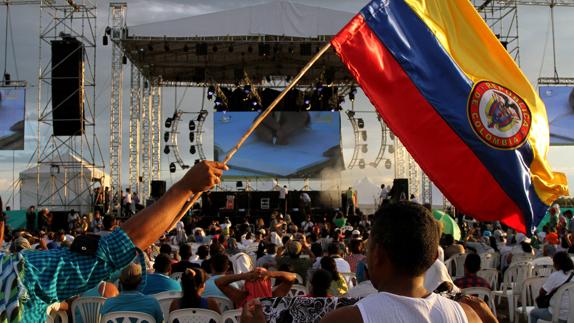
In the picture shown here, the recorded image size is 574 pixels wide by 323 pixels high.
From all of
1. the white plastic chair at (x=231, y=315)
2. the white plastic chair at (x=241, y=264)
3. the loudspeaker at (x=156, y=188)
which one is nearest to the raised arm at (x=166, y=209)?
the white plastic chair at (x=231, y=315)

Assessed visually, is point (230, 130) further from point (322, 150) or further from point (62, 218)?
point (62, 218)

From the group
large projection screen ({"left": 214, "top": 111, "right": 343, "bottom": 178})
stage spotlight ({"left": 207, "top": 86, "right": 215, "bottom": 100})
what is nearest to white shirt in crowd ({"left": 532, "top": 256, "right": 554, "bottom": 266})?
large projection screen ({"left": 214, "top": 111, "right": 343, "bottom": 178})

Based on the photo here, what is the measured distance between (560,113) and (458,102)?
22177mm

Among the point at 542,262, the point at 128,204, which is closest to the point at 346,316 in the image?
Answer: the point at 542,262

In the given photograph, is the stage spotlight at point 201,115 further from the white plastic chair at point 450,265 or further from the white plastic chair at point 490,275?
the white plastic chair at point 490,275

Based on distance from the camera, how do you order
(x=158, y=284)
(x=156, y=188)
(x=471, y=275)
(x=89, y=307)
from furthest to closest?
(x=156, y=188) < (x=471, y=275) < (x=158, y=284) < (x=89, y=307)

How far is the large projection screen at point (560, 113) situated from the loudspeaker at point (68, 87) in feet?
57.8

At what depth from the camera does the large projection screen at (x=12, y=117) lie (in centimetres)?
2525

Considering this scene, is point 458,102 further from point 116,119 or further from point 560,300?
point 116,119

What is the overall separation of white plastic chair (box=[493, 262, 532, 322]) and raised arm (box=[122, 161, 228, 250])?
822 cm

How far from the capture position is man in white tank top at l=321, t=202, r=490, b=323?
198 centimetres

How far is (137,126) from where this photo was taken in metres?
26.8

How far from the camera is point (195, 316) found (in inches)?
225

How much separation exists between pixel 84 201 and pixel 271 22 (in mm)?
9739
